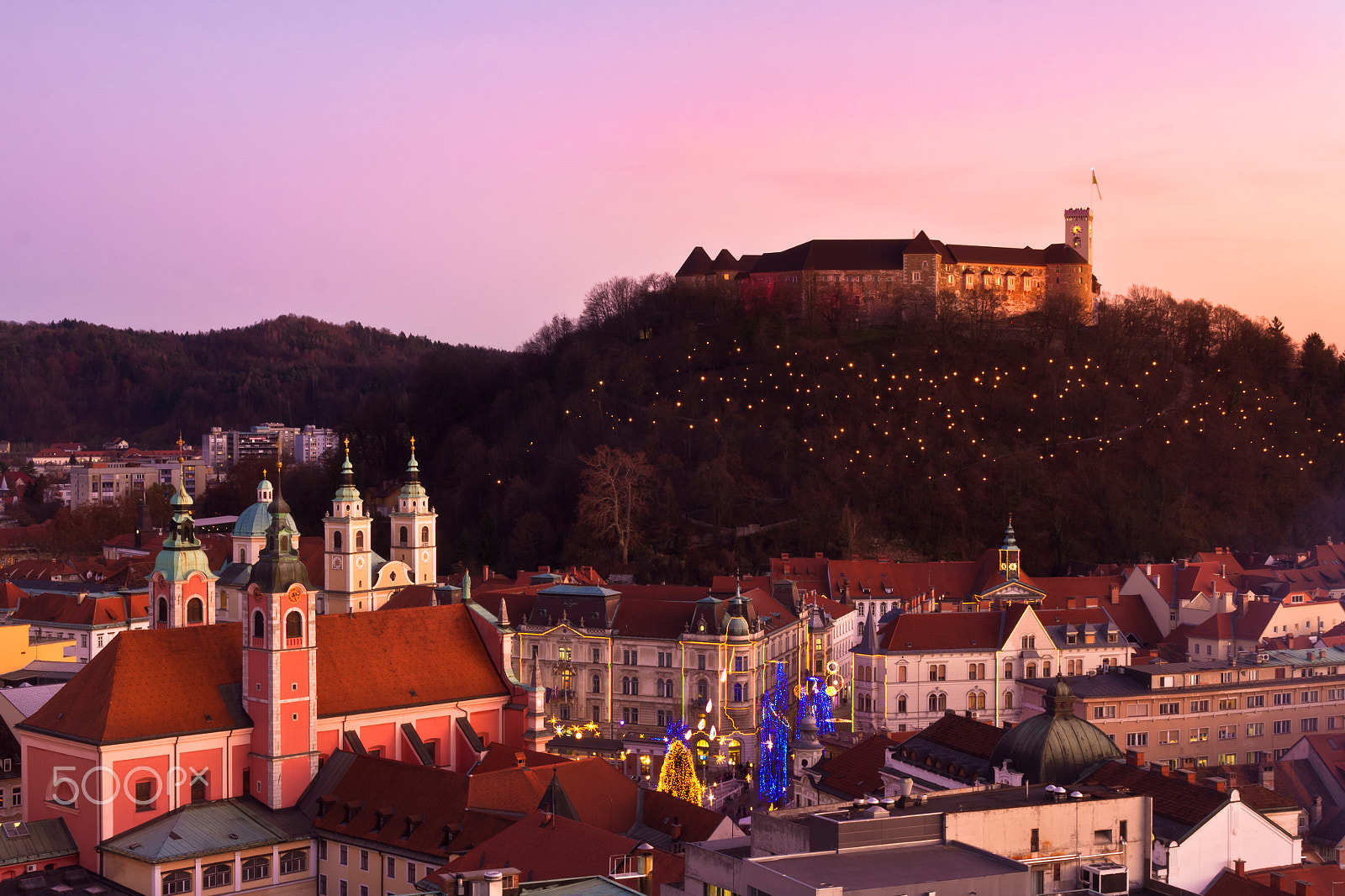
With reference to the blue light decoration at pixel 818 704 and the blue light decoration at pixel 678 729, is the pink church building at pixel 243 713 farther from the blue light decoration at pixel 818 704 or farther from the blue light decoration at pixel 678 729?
the blue light decoration at pixel 818 704

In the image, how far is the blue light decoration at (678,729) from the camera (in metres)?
52.6

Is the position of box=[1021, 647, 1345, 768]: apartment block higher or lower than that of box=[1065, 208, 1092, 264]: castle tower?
lower

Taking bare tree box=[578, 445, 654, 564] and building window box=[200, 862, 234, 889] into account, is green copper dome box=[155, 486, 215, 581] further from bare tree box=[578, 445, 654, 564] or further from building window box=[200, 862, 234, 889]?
bare tree box=[578, 445, 654, 564]

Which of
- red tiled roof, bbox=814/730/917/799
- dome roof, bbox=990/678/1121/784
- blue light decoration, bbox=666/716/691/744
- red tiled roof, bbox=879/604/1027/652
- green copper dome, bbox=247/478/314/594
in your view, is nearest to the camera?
dome roof, bbox=990/678/1121/784

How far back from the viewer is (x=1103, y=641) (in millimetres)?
62750

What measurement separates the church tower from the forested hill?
13629 millimetres

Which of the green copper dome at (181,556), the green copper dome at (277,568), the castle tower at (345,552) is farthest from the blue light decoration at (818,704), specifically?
the green copper dome at (277,568)

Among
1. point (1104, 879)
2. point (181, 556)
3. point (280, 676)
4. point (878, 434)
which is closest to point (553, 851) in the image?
point (280, 676)

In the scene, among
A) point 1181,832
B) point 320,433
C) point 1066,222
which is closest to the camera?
point 1181,832

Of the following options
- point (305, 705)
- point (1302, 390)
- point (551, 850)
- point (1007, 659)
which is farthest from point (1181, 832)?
point (1302, 390)

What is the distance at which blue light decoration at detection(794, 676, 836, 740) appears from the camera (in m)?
56.9

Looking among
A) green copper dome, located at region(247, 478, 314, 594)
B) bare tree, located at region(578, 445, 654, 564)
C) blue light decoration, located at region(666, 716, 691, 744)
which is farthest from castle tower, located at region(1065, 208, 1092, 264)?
green copper dome, located at region(247, 478, 314, 594)

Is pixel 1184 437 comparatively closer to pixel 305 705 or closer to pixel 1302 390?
pixel 1302 390

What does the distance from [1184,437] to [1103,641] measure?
34.1 meters
